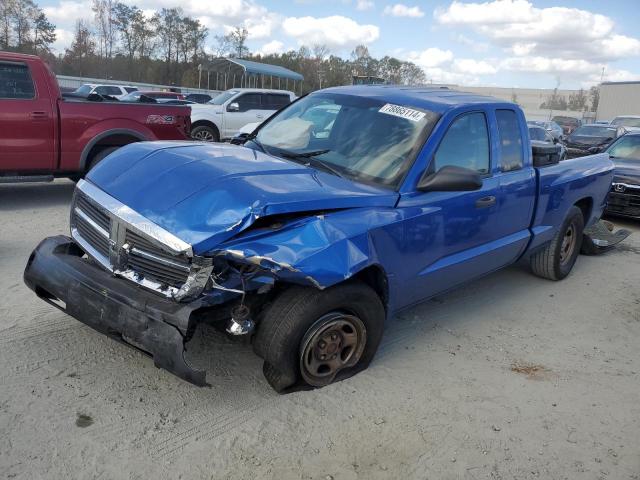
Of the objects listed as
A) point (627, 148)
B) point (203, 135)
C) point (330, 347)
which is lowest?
point (330, 347)

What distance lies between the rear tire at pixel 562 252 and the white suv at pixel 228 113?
31.5 ft

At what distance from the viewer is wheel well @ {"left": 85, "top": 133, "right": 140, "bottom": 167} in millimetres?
7781

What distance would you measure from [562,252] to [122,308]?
4.91 metres

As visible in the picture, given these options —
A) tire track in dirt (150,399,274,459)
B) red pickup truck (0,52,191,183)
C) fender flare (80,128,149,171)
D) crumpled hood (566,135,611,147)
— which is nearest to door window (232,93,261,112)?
red pickup truck (0,52,191,183)

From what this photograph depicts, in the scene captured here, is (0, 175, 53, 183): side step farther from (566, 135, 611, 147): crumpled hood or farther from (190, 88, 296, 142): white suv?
(566, 135, 611, 147): crumpled hood

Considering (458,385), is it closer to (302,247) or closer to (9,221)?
(302,247)

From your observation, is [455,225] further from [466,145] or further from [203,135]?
[203,135]

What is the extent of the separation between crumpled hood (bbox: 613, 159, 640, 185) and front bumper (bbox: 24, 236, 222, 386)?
8.42 metres

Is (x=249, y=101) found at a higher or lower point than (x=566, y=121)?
lower

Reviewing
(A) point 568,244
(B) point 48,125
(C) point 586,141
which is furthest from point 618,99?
(B) point 48,125

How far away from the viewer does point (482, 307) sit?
16.5 ft

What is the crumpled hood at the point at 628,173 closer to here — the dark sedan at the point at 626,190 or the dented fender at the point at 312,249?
the dark sedan at the point at 626,190

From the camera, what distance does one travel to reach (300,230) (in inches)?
116

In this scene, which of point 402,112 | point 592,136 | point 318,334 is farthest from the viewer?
point 592,136
